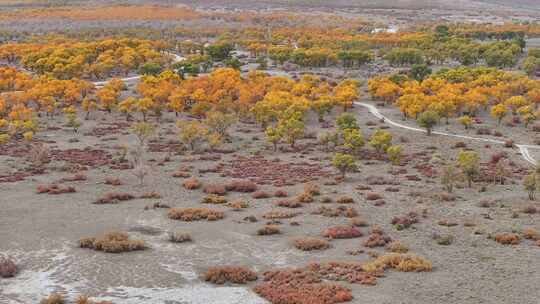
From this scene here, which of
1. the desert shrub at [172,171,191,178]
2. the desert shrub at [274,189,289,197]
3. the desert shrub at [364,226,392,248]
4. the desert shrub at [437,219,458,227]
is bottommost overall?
the desert shrub at [172,171,191,178]

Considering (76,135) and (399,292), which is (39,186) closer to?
(76,135)

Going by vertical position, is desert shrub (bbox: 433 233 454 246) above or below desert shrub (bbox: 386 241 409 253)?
below

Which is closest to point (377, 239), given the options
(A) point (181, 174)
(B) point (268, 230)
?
(B) point (268, 230)

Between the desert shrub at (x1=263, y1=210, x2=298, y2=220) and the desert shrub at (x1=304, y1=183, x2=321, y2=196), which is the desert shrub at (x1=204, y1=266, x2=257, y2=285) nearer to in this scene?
the desert shrub at (x1=263, y1=210, x2=298, y2=220)

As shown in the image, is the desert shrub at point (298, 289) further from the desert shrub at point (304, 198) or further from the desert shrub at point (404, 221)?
the desert shrub at point (304, 198)

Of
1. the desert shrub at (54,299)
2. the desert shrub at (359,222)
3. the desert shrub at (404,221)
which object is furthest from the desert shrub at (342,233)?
the desert shrub at (54,299)

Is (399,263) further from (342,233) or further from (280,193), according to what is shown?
(280,193)

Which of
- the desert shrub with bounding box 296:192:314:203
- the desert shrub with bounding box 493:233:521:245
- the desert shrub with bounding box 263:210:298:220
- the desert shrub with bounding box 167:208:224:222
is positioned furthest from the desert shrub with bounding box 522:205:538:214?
the desert shrub with bounding box 167:208:224:222
